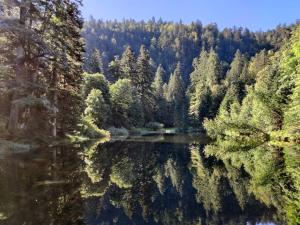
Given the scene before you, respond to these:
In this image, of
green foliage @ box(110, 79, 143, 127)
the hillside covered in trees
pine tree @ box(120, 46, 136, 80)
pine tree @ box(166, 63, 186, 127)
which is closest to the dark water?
the hillside covered in trees

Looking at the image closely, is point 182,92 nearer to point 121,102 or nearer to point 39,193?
point 121,102

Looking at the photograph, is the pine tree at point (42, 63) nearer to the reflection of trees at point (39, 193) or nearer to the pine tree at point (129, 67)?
the reflection of trees at point (39, 193)

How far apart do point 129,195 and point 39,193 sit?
263 cm

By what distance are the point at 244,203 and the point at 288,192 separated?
208 cm

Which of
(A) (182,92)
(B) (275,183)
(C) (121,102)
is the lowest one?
(B) (275,183)

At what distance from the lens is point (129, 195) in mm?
11430

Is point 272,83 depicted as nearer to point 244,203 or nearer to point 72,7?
point 72,7

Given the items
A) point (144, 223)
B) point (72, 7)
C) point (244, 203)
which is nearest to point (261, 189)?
point (244, 203)

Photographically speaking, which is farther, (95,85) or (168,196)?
(95,85)

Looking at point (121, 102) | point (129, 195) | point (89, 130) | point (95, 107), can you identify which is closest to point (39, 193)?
point (129, 195)

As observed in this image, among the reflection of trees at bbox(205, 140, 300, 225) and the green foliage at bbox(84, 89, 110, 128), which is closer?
the reflection of trees at bbox(205, 140, 300, 225)

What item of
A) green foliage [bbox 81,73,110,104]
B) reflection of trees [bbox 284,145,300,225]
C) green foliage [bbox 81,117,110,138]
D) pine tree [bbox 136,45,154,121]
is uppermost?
pine tree [bbox 136,45,154,121]

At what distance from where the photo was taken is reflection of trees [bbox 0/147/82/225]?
26.8 ft

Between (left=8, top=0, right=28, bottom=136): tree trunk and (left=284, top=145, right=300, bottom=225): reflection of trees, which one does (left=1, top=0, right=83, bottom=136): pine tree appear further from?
(left=284, top=145, right=300, bottom=225): reflection of trees
